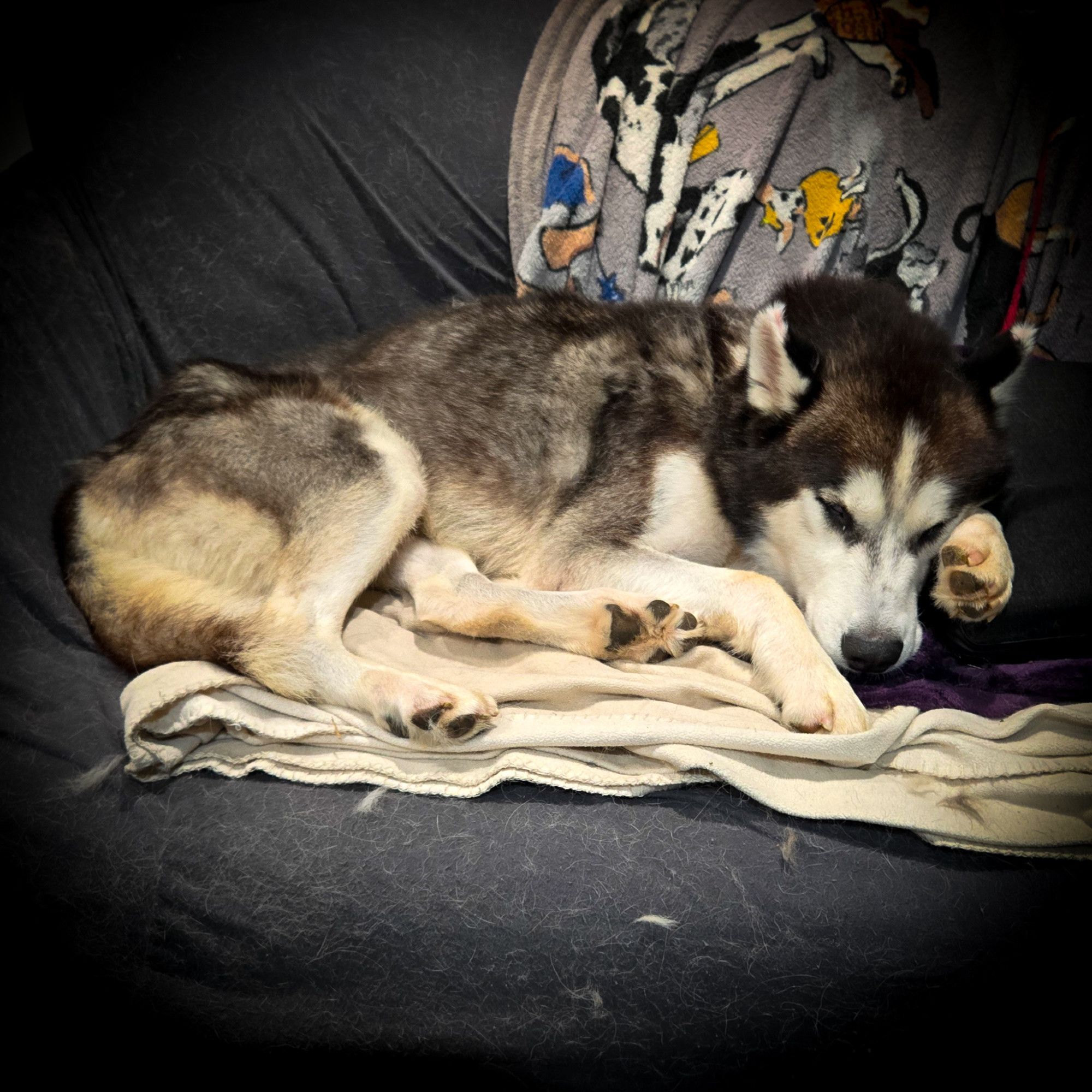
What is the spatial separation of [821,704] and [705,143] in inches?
83.2

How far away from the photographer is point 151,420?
7.77 feet

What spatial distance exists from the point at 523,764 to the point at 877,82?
8.61ft

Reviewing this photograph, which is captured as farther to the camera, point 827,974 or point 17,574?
point 17,574

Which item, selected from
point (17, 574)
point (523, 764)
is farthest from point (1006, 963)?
point (17, 574)

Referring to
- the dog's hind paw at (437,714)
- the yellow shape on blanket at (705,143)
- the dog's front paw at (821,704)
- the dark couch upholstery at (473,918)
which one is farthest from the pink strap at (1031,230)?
the dog's hind paw at (437,714)

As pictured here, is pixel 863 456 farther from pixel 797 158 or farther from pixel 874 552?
pixel 797 158

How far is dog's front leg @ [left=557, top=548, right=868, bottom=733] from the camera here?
194 cm

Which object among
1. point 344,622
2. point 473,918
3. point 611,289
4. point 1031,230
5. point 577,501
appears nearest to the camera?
point 473,918

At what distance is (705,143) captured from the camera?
9.79 ft

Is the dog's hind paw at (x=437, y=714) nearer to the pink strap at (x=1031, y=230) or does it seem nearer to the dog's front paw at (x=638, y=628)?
the dog's front paw at (x=638, y=628)

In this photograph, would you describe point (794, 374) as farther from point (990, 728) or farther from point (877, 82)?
point (877, 82)

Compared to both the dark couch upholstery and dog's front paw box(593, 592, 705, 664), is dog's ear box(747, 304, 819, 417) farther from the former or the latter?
the dark couch upholstery

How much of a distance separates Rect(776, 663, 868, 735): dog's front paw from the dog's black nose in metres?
0.09

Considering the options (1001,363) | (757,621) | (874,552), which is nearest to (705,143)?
(1001,363)
